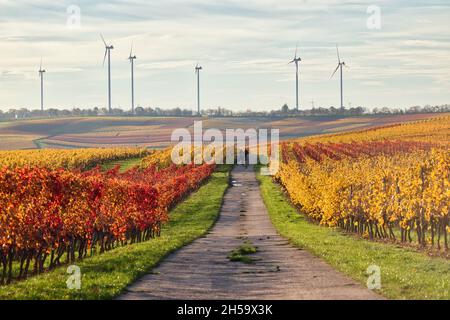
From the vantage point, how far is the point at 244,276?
70.8 ft

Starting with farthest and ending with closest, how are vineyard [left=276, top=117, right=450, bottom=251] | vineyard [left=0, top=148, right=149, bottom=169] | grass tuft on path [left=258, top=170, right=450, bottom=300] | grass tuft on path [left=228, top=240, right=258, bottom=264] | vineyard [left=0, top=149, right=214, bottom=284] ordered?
vineyard [left=0, top=148, right=149, bottom=169], vineyard [left=276, top=117, right=450, bottom=251], grass tuft on path [left=228, top=240, right=258, bottom=264], vineyard [left=0, top=149, right=214, bottom=284], grass tuft on path [left=258, top=170, right=450, bottom=300]

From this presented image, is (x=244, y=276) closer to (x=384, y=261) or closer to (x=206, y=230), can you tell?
(x=384, y=261)

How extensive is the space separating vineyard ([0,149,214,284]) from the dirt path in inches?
130

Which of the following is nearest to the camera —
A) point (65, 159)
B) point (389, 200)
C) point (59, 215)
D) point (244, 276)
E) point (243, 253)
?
point (244, 276)

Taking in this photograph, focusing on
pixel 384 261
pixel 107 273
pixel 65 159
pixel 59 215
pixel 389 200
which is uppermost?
pixel 59 215

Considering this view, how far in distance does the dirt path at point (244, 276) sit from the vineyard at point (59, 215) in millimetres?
3292

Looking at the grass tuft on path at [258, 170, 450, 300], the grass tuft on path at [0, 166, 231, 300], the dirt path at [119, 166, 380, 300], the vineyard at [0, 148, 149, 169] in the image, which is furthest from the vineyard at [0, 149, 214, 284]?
the vineyard at [0, 148, 149, 169]

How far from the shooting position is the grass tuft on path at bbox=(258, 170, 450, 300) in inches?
715

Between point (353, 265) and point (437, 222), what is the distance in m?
7.21

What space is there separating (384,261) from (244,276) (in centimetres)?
461

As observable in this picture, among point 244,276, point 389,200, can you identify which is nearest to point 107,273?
point 244,276

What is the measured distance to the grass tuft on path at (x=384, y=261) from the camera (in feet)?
59.6

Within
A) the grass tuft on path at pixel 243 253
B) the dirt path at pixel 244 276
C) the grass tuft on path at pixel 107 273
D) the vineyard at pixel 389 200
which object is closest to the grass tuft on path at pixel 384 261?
the dirt path at pixel 244 276

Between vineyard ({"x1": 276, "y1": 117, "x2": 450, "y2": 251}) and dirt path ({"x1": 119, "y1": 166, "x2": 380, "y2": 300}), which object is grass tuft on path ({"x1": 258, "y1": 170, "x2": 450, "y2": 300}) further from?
vineyard ({"x1": 276, "y1": 117, "x2": 450, "y2": 251})
